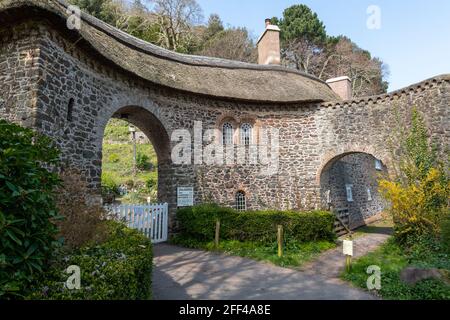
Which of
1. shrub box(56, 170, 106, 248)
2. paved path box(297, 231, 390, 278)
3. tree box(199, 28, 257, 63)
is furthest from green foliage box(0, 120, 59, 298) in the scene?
tree box(199, 28, 257, 63)

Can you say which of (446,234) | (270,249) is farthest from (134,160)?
(446,234)

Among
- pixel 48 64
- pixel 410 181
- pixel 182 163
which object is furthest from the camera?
pixel 182 163

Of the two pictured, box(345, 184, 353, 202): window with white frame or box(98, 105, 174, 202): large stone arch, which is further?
box(345, 184, 353, 202): window with white frame

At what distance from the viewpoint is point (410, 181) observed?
10.8 m

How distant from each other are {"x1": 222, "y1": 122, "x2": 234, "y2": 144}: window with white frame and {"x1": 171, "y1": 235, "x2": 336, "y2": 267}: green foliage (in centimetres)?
492

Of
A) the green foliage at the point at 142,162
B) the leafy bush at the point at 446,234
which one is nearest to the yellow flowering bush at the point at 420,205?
the leafy bush at the point at 446,234

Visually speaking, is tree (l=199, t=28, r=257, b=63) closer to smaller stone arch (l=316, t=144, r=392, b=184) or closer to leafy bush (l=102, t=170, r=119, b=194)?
leafy bush (l=102, t=170, r=119, b=194)

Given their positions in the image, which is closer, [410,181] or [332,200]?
[410,181]

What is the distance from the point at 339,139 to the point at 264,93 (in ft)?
13.1

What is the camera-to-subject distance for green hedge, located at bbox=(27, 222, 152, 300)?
3.02m

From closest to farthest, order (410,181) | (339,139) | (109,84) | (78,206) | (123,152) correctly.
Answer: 1. (78,206)
2. (109,84)
3. (410,181)
4. (339,139)
5. (123,152)

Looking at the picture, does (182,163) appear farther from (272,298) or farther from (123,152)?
(123,152)

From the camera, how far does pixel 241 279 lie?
22.8 feet

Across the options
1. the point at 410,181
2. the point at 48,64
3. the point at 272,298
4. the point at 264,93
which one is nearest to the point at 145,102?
the point at 48,64
